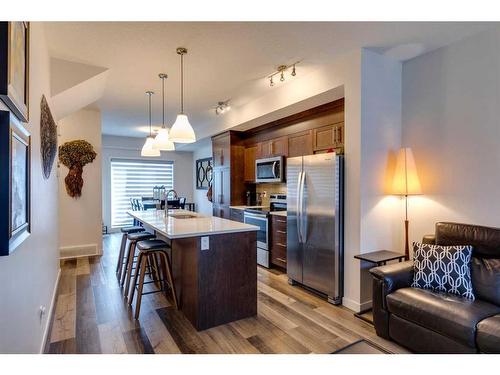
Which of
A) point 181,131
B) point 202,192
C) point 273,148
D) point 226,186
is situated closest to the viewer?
point 181,131

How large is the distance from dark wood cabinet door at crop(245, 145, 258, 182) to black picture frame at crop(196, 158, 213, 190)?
244 centimetres

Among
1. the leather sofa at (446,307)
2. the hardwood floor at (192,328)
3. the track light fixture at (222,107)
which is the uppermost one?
the track light fixture at (222,107)

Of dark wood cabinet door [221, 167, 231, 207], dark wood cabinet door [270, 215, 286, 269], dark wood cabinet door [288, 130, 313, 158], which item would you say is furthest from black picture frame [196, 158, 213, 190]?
dark wood cabinet door [270, 215, 286, 269]

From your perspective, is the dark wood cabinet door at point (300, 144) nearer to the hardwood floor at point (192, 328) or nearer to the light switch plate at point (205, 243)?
the hardwood floor at point (192, 328)

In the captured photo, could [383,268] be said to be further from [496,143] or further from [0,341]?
[0,341]

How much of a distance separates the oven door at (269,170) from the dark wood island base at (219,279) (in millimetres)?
2016

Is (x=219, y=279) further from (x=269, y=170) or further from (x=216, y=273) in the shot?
(x=269, y=170)

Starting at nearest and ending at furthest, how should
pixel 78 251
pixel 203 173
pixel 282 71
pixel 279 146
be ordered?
1. pixel 282 71
2. pixel 279 146
3. pixel 78 251
4. pixel 203 173

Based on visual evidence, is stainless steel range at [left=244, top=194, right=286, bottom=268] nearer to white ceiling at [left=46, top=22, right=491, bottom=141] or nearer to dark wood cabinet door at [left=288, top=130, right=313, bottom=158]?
dark wood cabinet door at [left=288, top=130, right=313, bottom=158]

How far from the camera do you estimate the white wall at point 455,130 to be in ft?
8.57

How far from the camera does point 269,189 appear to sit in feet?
18.1

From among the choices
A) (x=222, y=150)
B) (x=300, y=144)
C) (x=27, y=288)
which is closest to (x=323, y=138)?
(x=300, y=144)

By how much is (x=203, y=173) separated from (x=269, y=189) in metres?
3.46

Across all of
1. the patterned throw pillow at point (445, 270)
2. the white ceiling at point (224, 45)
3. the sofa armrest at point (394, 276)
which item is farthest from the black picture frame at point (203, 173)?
the patterned throw pillow at point (445, 270)
